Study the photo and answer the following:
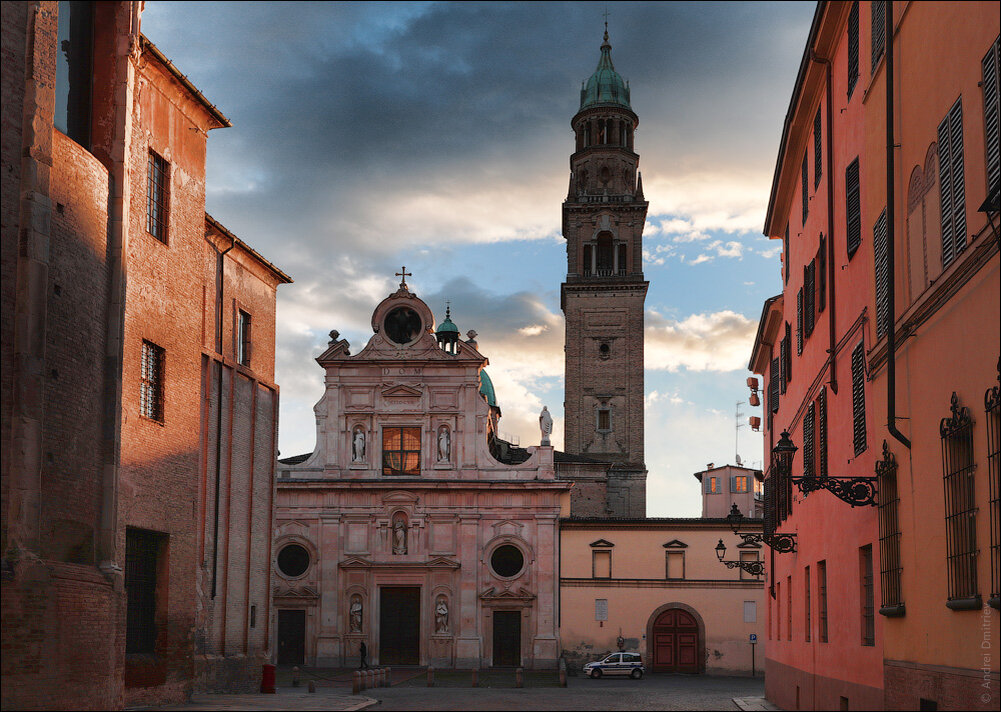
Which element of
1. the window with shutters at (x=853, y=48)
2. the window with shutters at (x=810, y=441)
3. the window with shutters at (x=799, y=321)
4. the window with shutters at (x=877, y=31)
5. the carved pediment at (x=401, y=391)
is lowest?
the window with shutters at (x=810, y=441)

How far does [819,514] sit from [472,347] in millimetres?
32090

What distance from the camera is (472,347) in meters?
51.2

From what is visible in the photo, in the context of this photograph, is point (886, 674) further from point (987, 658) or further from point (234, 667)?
point (234, 667)

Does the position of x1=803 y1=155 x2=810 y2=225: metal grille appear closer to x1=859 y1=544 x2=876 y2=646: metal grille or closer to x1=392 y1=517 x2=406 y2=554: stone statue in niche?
x1=859 y1=544 x2=876 y2=646: metal grille

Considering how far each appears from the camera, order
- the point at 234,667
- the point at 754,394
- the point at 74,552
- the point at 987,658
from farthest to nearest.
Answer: the point at 754,394, the point at 234,667, the point at 74,552, the point at 987,658

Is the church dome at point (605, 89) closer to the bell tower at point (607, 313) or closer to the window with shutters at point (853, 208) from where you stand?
the bell tower at point (607, 313)

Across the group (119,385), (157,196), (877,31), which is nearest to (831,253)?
(877,31)

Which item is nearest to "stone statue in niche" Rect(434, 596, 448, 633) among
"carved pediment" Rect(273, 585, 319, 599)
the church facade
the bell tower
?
the church facade

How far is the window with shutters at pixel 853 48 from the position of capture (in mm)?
16281

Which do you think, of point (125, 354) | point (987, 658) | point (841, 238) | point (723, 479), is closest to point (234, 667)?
point (125, 354)

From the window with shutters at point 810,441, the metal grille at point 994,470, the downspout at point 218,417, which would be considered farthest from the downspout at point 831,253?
the downspout at point 218,417

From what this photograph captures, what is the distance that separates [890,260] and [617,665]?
34.5 metres

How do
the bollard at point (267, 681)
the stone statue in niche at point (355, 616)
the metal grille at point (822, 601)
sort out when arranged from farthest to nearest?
1. the stone statue in niche at point (355, 616)
2. the bollard at point (267, 681)
3. the metal grille at point (822, 601)

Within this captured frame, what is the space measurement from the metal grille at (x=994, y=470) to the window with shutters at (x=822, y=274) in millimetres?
10349
